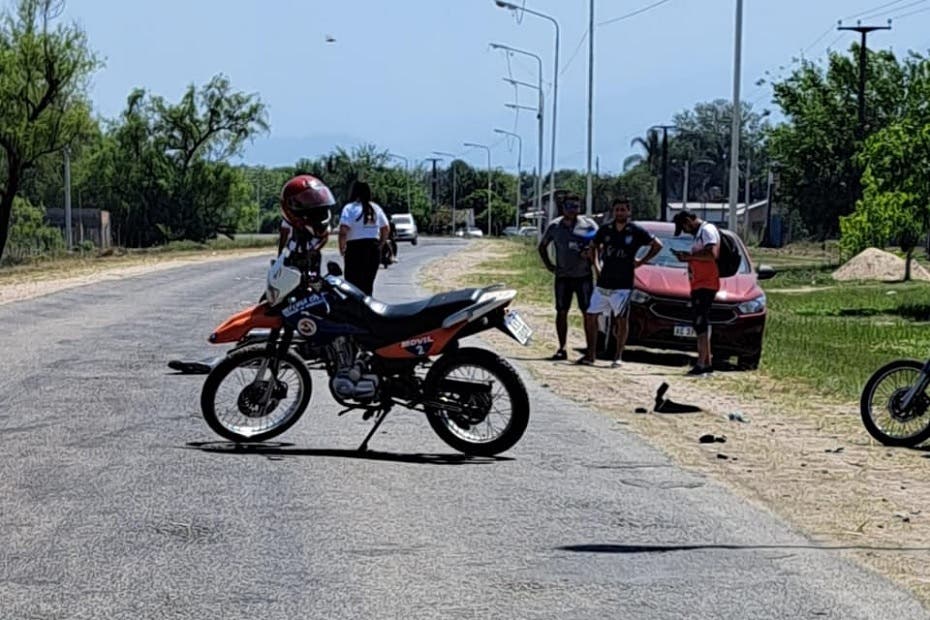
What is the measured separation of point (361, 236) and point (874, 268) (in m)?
39.8

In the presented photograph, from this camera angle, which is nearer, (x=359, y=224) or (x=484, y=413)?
(x=484, y=413)

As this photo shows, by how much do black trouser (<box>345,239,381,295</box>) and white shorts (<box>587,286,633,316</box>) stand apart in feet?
8.31

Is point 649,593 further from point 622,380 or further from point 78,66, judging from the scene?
point 78,66

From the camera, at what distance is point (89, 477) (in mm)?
8891

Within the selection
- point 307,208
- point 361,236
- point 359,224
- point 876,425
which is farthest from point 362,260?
point 876,425

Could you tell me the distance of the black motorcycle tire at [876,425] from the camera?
1102 centimetres

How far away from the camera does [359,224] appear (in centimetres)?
1516

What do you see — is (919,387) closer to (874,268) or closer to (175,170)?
(874,268)

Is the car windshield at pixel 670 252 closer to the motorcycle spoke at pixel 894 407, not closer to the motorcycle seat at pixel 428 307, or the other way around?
the motorcycle spoke at pixel 894 407

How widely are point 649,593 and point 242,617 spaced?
1789 mm

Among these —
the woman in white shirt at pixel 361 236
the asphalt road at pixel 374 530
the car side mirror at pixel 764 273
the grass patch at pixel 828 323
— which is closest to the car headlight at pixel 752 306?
the car side mirror at pixel 764 273

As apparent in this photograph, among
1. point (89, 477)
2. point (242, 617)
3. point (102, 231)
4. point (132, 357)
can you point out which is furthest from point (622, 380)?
point (102, 231)

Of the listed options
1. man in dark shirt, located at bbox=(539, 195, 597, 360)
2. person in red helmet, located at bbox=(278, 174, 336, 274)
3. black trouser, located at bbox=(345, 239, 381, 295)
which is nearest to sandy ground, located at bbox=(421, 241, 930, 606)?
man in dark shirt, located at bbox=(539, 195, 597, 360)

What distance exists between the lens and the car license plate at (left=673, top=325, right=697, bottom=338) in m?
16.8
